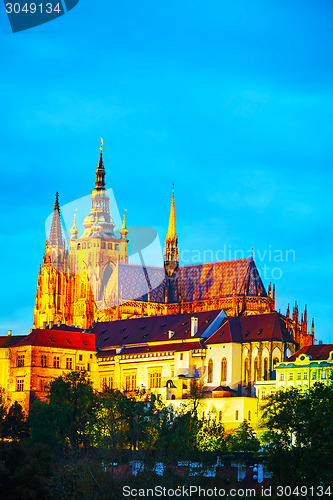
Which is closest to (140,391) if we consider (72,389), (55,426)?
(72,389)

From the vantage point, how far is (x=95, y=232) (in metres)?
197

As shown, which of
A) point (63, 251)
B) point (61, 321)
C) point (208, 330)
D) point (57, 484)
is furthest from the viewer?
point (63, 251)

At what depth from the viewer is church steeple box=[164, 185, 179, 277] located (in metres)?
190

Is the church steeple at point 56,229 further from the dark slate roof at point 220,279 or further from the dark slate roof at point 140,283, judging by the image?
the dark slate roof at point 220,279

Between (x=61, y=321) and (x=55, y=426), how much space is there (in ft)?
198

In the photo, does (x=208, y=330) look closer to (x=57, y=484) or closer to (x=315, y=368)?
(x=315, y=368)

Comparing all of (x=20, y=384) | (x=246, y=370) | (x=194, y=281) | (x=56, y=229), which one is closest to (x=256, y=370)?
(x=246, y=370)

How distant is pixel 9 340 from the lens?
157 metres

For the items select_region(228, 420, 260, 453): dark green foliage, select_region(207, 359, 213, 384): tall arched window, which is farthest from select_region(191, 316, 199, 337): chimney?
select_region(228, 420, 260, 453): dark green foliage

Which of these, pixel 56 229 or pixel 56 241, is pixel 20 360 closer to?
pixel 56 241

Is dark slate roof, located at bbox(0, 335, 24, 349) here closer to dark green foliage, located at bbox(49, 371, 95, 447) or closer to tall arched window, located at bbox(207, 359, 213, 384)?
dark green foliage, located at bbox(49, 371, 95, 447)

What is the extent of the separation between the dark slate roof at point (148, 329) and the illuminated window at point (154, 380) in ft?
12.9

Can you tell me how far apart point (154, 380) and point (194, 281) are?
A: 34268mm

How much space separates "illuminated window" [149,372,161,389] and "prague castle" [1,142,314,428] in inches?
4.2
